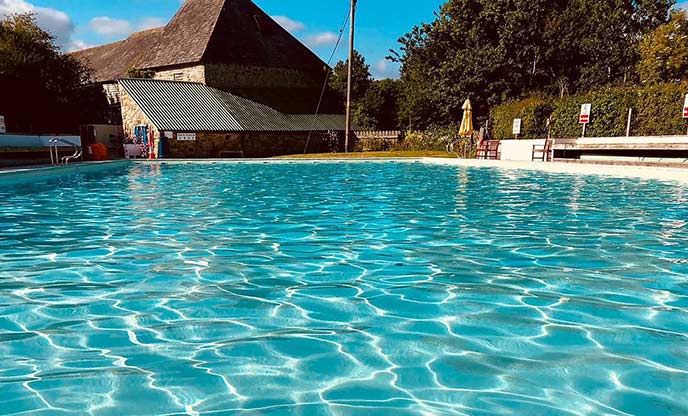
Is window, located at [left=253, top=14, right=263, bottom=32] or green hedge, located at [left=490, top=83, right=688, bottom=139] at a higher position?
window, located at [left=253, top=14, right=263, bottom=32]

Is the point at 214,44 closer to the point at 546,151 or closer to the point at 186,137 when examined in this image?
the point at 186,137

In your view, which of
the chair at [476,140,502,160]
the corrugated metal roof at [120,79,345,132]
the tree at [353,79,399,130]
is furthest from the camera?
the tree at [353,79,399,130]

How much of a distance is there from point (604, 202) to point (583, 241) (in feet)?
13.5

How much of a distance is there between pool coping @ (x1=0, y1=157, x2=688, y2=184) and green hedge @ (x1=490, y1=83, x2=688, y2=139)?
4.95m

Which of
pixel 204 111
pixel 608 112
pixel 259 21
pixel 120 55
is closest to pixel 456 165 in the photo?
pixel 608 112

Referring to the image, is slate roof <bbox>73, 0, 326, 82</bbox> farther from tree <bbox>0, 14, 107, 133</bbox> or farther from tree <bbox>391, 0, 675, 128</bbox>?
tree <bbox>391, 0, 675, 128</bbox>

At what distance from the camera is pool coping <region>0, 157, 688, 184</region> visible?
1372cm

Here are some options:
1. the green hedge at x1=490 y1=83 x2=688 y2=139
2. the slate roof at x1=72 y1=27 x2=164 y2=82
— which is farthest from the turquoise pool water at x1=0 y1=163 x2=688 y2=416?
the slate roof at x1=72 y1=27 x2=164 y2=82

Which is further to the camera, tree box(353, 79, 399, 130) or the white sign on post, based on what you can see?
tree box(353, 79, 399, 130)

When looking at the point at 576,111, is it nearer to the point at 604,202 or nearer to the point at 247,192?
the point at 604,202

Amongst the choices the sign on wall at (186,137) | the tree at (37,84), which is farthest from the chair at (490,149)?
the tree at (37,84)

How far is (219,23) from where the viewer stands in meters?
35.2

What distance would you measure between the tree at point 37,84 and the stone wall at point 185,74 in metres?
5.39

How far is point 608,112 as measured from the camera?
68.3 feet
